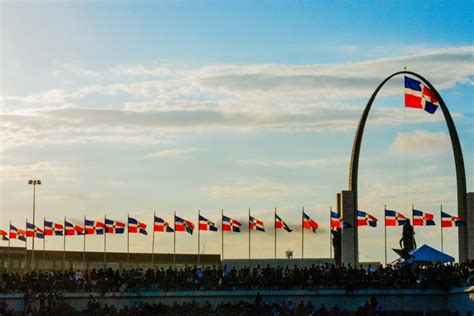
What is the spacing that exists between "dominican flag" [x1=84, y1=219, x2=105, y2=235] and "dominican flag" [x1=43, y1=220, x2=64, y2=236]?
4293 mm

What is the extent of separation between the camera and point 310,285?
236 ft

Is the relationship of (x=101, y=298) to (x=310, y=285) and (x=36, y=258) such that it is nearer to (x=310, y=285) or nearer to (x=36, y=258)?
(x=310, y=285)

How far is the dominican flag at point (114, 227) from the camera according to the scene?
90.1 m

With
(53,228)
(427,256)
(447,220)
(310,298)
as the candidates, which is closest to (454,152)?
(447,220)

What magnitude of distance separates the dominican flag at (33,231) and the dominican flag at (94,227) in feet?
21.7

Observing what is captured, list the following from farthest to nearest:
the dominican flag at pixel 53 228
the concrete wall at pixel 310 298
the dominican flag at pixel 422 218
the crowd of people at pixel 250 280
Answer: the dominican flag at pixel 53 228 < the dominican flag at pixel 422 218 < the crowd of people at pixel 250 280 < the concrete wall at pixel 310 298

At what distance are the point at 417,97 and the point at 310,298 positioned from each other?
55.6ft

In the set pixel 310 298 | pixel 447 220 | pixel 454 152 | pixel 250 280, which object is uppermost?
pixel 454 152

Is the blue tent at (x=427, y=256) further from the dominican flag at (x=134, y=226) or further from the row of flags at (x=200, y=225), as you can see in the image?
the dominican flag at (x=134, y=226)

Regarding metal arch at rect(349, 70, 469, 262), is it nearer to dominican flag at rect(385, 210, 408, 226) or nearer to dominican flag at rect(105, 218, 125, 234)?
dominican flag at rect(385, 210, 408, 226)

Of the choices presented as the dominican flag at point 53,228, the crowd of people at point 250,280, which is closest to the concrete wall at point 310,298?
the crowd of people at point 250,280

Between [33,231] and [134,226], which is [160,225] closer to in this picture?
[134,226]

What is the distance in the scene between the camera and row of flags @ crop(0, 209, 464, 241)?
8125cm

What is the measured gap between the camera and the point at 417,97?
81.1 meters
